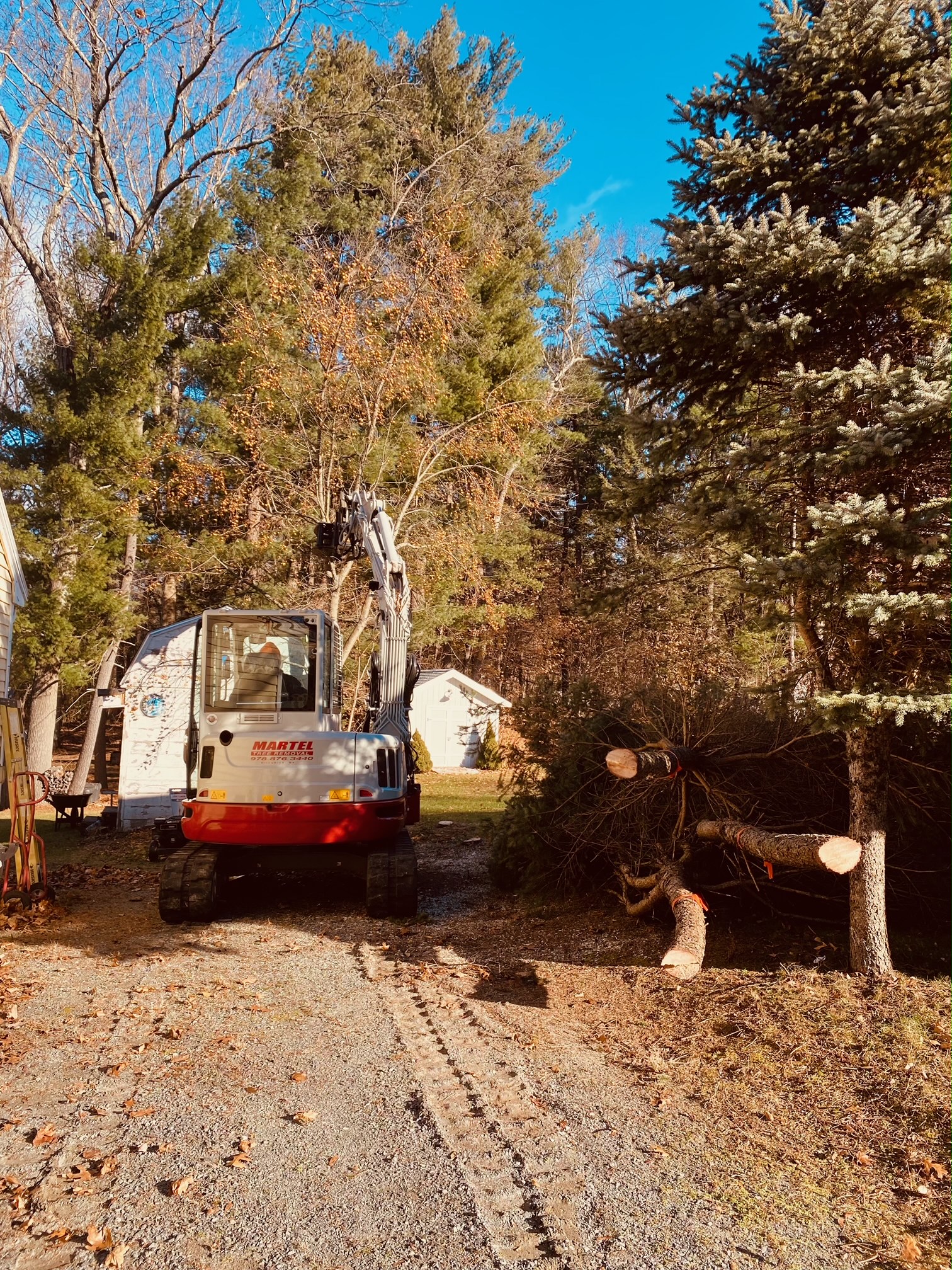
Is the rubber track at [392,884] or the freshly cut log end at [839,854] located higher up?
the freshly cut log end at [839,854]

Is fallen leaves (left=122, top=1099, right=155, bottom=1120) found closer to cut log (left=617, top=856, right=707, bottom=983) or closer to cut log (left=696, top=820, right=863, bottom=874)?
cut log (left=617, top=856, right=707, bottom=983)

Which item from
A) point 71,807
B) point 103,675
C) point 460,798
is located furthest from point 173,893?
point 460,798

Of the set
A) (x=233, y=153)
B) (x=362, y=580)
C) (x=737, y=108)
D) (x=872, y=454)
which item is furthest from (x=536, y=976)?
(x=233, y=153)

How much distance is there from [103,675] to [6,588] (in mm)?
6720

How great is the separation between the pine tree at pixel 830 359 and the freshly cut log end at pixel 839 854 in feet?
0.99

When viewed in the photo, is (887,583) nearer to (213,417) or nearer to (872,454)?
(872,454)

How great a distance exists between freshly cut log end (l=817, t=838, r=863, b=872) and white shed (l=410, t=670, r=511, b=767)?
23.0m

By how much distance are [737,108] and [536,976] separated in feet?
21.0

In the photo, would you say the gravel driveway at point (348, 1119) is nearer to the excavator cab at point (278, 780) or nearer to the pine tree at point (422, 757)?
the excavator cab at point (278, 780)

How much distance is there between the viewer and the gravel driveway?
134 inches

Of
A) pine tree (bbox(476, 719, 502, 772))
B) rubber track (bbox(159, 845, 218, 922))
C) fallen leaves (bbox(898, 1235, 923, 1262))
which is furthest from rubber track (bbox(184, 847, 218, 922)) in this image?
pine tree (bbox(476, 719, 502, 772))

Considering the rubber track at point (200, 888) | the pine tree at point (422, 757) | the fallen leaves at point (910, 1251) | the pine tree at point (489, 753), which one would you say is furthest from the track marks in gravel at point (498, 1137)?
the pine tree at point (489, 753)

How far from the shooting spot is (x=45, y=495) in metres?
17.8

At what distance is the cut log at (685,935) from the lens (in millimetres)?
6035
